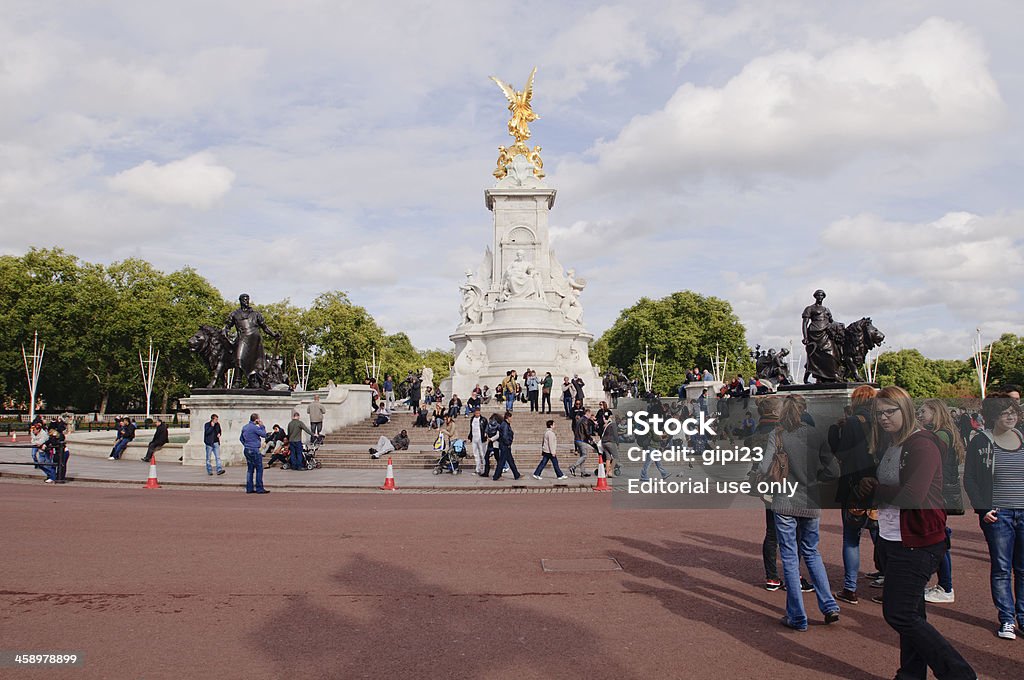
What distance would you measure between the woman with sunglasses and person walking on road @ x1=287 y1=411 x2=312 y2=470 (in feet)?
62.7

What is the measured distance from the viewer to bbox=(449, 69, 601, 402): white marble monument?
46.7 m

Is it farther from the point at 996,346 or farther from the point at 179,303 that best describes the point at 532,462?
the point at 996,346

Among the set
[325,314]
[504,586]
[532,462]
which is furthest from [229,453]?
[325,314]

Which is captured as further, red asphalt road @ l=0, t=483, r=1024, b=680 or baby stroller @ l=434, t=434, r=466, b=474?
baby stroller @ l=434, t=434, r=466, b=474

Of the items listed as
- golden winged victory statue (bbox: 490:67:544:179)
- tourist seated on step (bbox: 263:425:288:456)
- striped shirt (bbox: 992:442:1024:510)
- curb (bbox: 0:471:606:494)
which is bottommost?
curb (bbox: 0:471:606:494)

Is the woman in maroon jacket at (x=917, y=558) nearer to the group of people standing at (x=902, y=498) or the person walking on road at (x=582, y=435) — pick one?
the group of people standing at (x=902, y=498)

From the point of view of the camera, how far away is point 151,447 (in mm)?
24125

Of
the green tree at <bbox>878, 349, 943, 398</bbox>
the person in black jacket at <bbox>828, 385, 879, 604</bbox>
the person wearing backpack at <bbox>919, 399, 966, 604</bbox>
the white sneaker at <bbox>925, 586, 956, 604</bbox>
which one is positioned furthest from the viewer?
the green tree at <bbox>878, 349, 943, 398</bbox>

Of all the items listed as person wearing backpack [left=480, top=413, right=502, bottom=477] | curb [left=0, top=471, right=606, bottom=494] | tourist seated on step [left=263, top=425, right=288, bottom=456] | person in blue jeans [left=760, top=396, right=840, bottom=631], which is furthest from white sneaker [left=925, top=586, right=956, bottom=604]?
tourist seated on step [left=263, top=425, right=288, bottom=456]

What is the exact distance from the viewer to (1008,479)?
668 centimetres

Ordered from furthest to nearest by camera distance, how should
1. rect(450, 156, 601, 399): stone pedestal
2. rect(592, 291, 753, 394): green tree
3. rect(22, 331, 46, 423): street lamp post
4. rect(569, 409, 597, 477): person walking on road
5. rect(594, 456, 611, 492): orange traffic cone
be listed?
rect(592, 291, 753, 394): green tree < rect(22, 331, 46, 423): street lamp post < rect(450, 156, 601, 399): stone pedestal < rect(569, 409, 597, 477): person walking on road < rect(594, 456, 611, 492): orange traffic cone

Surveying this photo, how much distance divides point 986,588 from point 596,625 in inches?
188

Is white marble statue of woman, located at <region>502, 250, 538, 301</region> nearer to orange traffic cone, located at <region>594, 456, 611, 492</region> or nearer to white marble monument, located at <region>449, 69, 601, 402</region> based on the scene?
white marble monument, located at <region>449, 69, 601, 402</region>

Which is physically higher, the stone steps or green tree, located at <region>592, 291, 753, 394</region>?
green tree, located at <region>592, 291, 753, 394</region>
